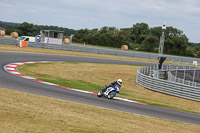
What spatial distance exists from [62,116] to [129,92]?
1121 cm

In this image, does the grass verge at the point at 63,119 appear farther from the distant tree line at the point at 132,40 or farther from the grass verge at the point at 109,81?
the distant tree line at the point at 132,40

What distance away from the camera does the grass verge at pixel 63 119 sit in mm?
7812

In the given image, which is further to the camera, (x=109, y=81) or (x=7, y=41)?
(x=7, y=41)

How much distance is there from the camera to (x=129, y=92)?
20203 mm

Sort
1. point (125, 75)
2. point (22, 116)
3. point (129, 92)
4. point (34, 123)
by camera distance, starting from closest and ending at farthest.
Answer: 1. point (34, 123)
2. point (22, 116)
3. point (129, 92)
4. point (125, 75)

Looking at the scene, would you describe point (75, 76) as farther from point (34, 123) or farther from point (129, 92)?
point (34, 123)

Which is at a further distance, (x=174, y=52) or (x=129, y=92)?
(x=174, y=52)

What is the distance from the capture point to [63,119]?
9008 mm

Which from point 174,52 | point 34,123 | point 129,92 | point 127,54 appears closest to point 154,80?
point 129,92

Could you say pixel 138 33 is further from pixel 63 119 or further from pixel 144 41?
pixel 63 119

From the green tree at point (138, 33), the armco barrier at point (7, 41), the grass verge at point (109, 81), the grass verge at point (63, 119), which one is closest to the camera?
the grass verge at point (63, 119)

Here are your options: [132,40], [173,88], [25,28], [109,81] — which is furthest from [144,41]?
[173,88]

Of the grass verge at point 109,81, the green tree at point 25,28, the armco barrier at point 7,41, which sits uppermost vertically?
the green tree at point 25,28

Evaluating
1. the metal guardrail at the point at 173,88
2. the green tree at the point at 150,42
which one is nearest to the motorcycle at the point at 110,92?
the metal guardrail at the point at 173,88
